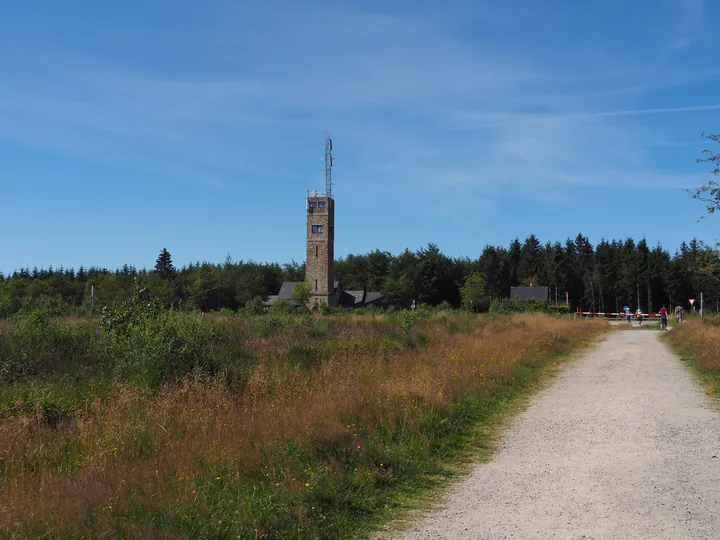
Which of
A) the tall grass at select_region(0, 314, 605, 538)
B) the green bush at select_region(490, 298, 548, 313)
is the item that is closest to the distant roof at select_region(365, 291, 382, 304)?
the green bush at select_region(490, 298, 548, 313)

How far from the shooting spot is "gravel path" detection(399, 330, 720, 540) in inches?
194

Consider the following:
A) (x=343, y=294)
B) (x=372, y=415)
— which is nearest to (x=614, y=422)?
(x=372, y=415)

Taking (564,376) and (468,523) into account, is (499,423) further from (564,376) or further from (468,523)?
(564,376)

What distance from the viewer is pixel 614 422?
9258 millimetres

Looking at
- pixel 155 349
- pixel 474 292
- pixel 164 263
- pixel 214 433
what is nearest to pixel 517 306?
pixel 474 292

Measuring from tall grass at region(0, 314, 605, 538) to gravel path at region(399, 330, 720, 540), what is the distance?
0.74m

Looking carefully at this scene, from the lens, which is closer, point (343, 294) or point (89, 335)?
point (89, 335)

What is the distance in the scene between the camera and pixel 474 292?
294ft

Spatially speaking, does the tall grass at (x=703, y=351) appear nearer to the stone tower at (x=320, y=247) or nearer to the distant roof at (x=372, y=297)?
the stone tower at (x=320, y=247)

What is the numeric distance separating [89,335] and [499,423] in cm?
1046

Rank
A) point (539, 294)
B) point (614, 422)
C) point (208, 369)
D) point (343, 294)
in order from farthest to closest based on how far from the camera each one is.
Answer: point (343, 294) < point (539, 294) < point (208, 369) < point (614, 422)

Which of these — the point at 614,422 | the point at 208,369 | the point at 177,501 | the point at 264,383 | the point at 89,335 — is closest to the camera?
the point at 177,501

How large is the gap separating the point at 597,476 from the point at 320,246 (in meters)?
78.9

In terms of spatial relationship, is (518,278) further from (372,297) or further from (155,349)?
(155,349)
